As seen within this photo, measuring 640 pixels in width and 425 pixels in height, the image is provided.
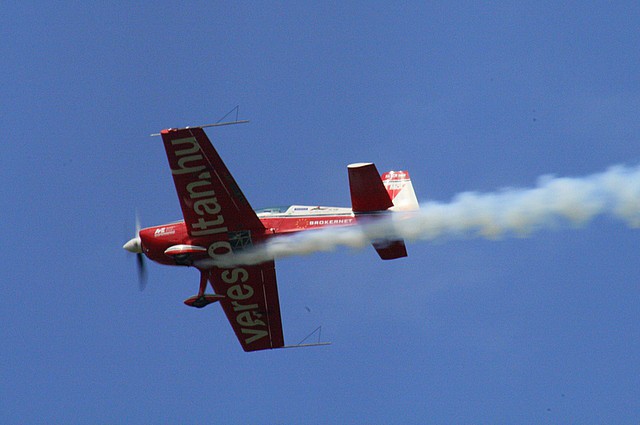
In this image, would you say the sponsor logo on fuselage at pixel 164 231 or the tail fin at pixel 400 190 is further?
the sponsor logo on fuselage at pixel 164 231

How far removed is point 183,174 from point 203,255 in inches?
91.7

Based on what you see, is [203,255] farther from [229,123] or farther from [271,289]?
[229,123]

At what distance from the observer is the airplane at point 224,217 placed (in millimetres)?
25672

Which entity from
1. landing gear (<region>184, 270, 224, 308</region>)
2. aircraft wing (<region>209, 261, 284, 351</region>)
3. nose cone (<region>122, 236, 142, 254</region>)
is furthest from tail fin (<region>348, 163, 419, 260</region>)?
nose cone (<region>122, 236, 142, 254</region>)

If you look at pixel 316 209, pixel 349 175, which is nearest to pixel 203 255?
pixel 316 209

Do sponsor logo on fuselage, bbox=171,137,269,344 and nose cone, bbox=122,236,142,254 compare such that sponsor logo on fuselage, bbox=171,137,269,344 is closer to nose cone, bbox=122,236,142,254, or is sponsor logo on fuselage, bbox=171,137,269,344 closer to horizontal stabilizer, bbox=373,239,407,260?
nose cone, bbox=122,236,142,254

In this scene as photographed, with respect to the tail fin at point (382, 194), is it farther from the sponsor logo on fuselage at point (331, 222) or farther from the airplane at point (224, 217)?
the sponsor logo on fuselage at point (331, 222)

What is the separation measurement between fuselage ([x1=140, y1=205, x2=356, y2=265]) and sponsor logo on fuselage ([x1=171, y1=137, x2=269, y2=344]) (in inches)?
13.0

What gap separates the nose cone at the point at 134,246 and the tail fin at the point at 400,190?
6393 mm

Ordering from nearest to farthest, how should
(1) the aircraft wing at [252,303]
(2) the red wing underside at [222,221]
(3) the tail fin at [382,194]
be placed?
1. (3) the tail fin at [382,194]
2. (2) the red wing underside at [222,221]
3. (1) the aircraft wing at [252,303]

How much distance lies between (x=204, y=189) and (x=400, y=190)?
474 cm

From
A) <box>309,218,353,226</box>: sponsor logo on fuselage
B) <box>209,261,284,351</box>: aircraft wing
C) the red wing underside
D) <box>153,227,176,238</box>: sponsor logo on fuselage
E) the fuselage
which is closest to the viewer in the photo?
the red wing underside

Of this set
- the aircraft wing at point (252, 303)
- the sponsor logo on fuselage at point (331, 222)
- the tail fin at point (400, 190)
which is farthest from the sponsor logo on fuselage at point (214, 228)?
the tail fin at point (400, 190)

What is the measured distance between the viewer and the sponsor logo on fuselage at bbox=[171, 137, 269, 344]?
26.0 metres
